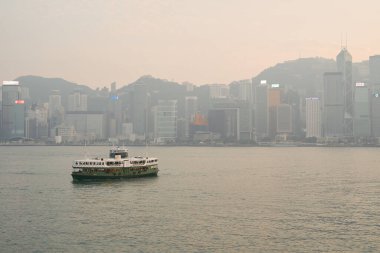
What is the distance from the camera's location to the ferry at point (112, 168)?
9131 cm

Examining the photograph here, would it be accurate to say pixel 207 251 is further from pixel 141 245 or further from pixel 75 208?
pixel 75 208

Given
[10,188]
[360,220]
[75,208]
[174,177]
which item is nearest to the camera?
[360,220]

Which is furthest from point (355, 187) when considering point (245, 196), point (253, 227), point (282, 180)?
point (253, 227)

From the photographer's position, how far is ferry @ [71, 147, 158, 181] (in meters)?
91.3

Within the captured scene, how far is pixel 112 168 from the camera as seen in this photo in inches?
3681

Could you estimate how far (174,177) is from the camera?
104 m

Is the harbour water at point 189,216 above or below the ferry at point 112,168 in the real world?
below

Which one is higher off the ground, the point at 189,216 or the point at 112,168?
the point at 112,168

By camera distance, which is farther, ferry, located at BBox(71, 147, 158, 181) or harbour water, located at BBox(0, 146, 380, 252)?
ferry, located at BBox(71, 147, 158, 181)

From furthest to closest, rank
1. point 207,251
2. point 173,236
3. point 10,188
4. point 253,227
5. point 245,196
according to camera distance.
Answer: point 10,188, point 245,196, point 253,227, point 173,236, point 207,251

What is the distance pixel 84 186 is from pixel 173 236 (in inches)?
1580

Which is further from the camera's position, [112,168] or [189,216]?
[112,168]

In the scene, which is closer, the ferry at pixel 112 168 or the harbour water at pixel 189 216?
the harbour water at pixel 189 216

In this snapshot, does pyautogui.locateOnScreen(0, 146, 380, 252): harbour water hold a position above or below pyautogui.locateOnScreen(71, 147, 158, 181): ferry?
below
